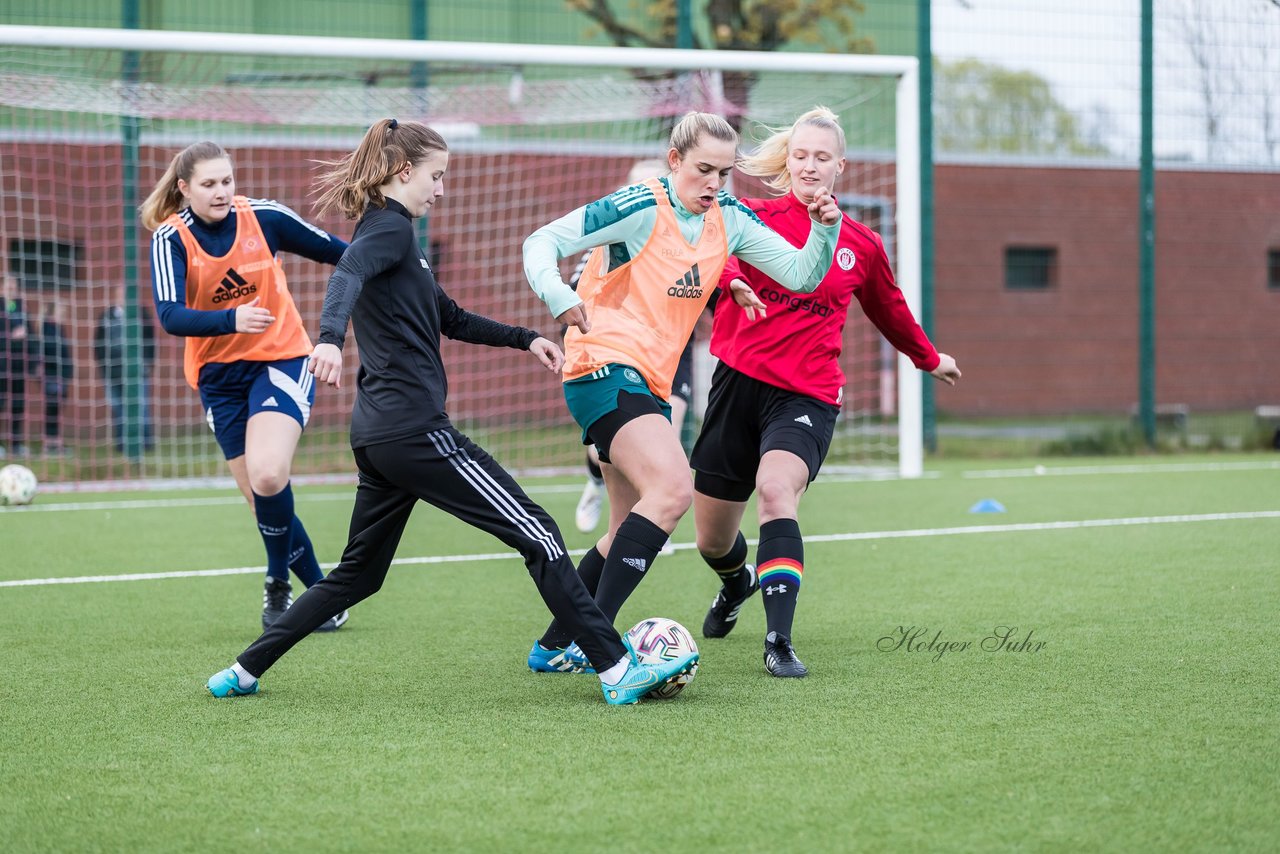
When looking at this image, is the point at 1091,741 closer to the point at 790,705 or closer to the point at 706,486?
the point at 790,705

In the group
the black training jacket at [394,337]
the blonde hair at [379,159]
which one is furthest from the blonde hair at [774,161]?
the black training jacket at [394,337]

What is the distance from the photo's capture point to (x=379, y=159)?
3924mm

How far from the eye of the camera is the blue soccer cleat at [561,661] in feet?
14.4

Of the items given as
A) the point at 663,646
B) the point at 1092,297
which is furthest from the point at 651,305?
the point at 1092,297

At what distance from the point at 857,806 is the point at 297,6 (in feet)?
48.5

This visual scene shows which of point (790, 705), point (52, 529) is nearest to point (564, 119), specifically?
point (52, 529)

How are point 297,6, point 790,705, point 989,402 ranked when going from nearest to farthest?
1. point 790,705
2. point 297,6
3. point 989,402

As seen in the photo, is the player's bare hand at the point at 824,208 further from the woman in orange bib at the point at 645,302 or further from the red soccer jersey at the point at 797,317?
the red soccer jersey at the point at 797,317

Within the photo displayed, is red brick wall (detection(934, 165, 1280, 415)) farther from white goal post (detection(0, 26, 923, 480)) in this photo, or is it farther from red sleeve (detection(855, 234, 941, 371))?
red sleeve (detection(855, 234, 941, 371))

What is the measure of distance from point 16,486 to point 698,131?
7.26 meters

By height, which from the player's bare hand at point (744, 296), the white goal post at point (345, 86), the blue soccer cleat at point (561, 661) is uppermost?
the white goal post at point (345, 86)

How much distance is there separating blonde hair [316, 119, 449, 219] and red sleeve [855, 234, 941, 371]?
67.7 inches

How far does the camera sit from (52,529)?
8.36 m

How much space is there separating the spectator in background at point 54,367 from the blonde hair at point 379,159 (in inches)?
341
